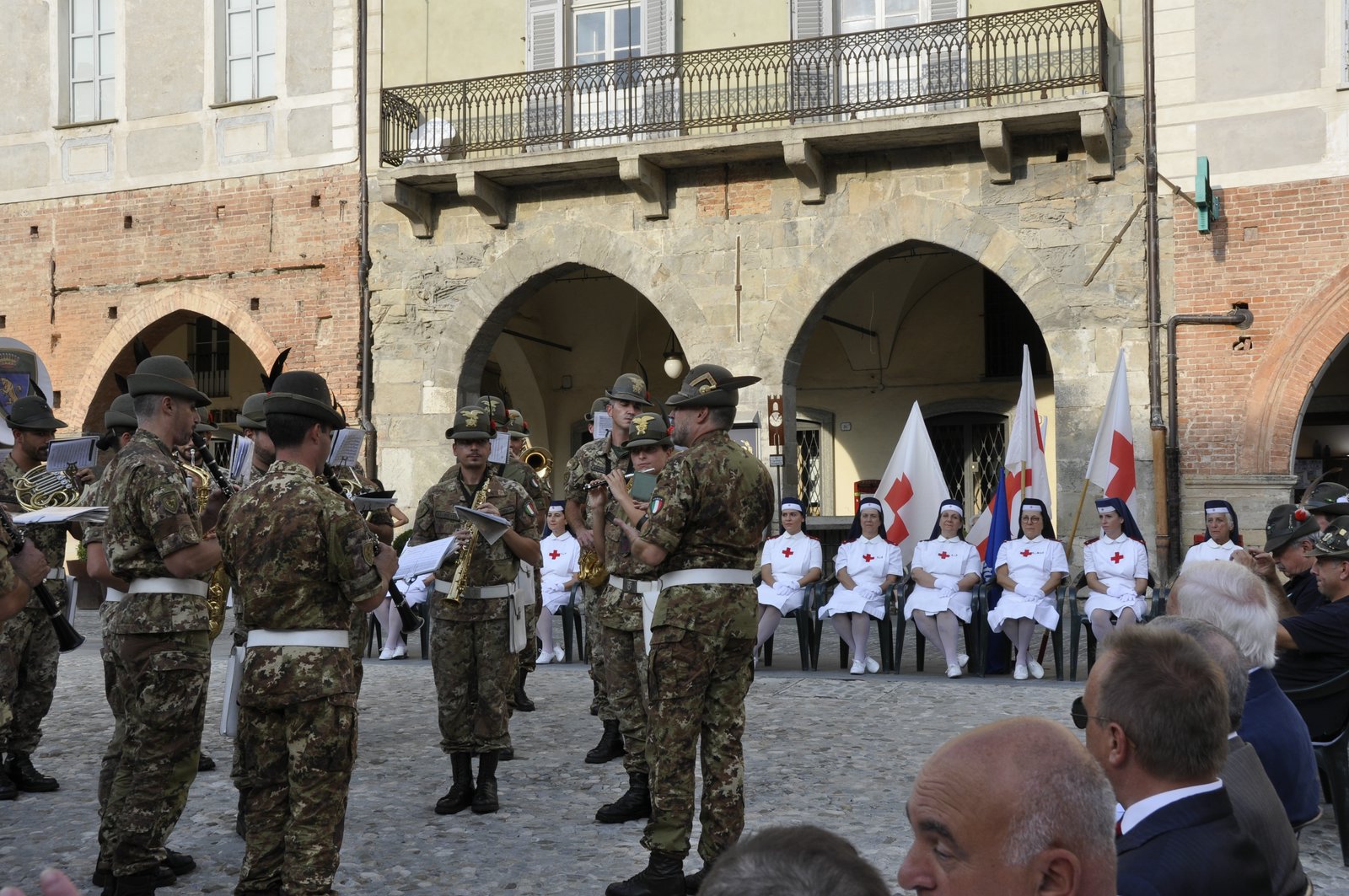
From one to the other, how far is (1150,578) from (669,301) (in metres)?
7.48

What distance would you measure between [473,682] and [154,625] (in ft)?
6.08

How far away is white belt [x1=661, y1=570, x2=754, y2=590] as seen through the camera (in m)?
5.43

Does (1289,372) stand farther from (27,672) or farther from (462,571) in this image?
(27,672)

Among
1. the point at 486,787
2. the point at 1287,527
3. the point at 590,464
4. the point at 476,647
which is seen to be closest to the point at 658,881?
the point at 486,787

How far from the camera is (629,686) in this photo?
7.18 meters

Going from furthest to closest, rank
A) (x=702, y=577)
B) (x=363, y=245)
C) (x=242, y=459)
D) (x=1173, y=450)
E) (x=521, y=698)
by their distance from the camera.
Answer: (x=363, y=245) < (x=1173, y=450) < (x=521, y=698) < (x=242, y=459) < (x=702, y=577)

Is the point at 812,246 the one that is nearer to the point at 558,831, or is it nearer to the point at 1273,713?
the point at 558,831

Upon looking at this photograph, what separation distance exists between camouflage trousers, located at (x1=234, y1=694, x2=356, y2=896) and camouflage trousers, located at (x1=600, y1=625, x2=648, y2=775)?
2488mm

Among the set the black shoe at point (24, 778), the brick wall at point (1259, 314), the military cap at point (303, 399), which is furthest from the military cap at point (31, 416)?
the brick wall at point (1259, 314)

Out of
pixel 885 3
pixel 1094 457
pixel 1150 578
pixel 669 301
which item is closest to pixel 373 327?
pixel 669 301

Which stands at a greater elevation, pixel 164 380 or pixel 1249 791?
pixel 164 380

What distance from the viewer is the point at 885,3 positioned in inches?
651

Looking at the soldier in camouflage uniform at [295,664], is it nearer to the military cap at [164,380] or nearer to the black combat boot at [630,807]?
the military cap at [164,380]

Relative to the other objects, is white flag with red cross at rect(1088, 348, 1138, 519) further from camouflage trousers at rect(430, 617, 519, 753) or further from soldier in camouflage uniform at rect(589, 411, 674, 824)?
camouflage trousers at rect(430, 617, 519, 753)
